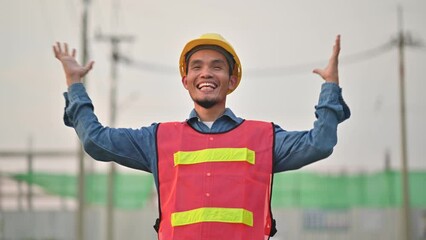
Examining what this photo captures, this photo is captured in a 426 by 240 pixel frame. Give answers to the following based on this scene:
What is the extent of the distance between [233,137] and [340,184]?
110 ft

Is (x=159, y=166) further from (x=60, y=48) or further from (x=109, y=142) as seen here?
(x=60, y=48)

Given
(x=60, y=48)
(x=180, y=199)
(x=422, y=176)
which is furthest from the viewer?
(x=422, y=176)

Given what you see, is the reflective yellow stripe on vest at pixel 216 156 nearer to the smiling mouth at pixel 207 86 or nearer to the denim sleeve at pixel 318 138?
the denim sleeve at pixel 318 138

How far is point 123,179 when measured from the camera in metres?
38.9

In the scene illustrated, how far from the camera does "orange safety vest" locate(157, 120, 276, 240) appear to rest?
213 inches

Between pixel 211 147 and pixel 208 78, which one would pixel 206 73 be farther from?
pixel 211 147

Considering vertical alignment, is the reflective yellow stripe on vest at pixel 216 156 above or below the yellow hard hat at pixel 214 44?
below

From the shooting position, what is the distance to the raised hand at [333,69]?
17.9ft

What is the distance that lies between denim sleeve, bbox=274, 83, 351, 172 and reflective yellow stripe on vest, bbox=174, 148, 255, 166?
0.49 ft

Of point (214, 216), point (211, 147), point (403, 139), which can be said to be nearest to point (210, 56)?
point (211, 147)

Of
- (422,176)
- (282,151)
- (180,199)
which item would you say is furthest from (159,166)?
(422,176)

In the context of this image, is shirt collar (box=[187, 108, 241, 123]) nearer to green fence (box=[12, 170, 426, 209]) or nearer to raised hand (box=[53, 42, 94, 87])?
raised hand (box=[53, 42, 94, 87])

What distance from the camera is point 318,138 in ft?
17.6

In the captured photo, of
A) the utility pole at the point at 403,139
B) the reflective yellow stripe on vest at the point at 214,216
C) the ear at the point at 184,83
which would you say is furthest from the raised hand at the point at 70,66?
the utility pole at the point at 403,139
